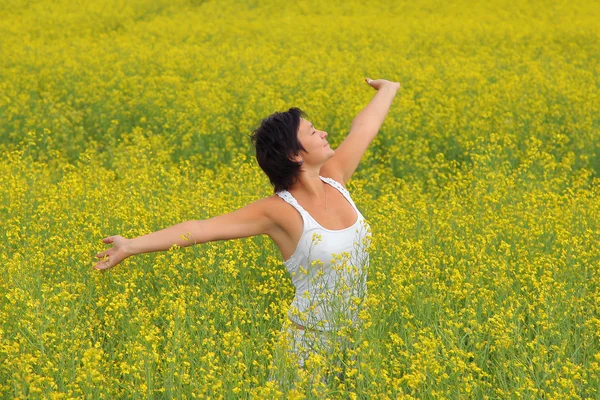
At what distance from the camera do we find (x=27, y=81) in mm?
11695

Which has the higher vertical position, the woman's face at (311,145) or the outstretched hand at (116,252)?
the woman's face at (311,145)

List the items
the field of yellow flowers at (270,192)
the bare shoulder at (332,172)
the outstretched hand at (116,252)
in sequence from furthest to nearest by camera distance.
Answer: the bare shoulder at (332,172) → the outstretched hand at (116,252) → the field of yellow flowers at (270,192)

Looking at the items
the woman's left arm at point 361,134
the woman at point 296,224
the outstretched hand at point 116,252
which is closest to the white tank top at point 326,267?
the woman at point 296,224

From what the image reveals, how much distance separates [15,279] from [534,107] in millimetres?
6931

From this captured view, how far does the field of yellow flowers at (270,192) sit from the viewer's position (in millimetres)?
3369

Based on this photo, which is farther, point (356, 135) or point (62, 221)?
point (62, 221)

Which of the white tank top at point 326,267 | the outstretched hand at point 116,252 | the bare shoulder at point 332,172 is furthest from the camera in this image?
the bare shoulder at point 332,172

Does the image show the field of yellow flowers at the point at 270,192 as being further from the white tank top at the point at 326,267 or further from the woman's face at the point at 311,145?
the woman's face at the point at 311,145

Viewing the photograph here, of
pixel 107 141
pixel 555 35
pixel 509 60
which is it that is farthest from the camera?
pixel 555 35

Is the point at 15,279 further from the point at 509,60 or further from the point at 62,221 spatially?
the point at 509,60

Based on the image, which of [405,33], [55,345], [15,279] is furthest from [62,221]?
[405,33]

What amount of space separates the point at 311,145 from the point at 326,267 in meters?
0.56

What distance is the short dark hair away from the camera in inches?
151

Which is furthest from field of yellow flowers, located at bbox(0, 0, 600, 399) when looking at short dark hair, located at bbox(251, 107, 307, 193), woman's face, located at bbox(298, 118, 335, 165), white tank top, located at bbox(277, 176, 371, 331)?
woman's face, located at bbox(298, 118, 335, 165)
